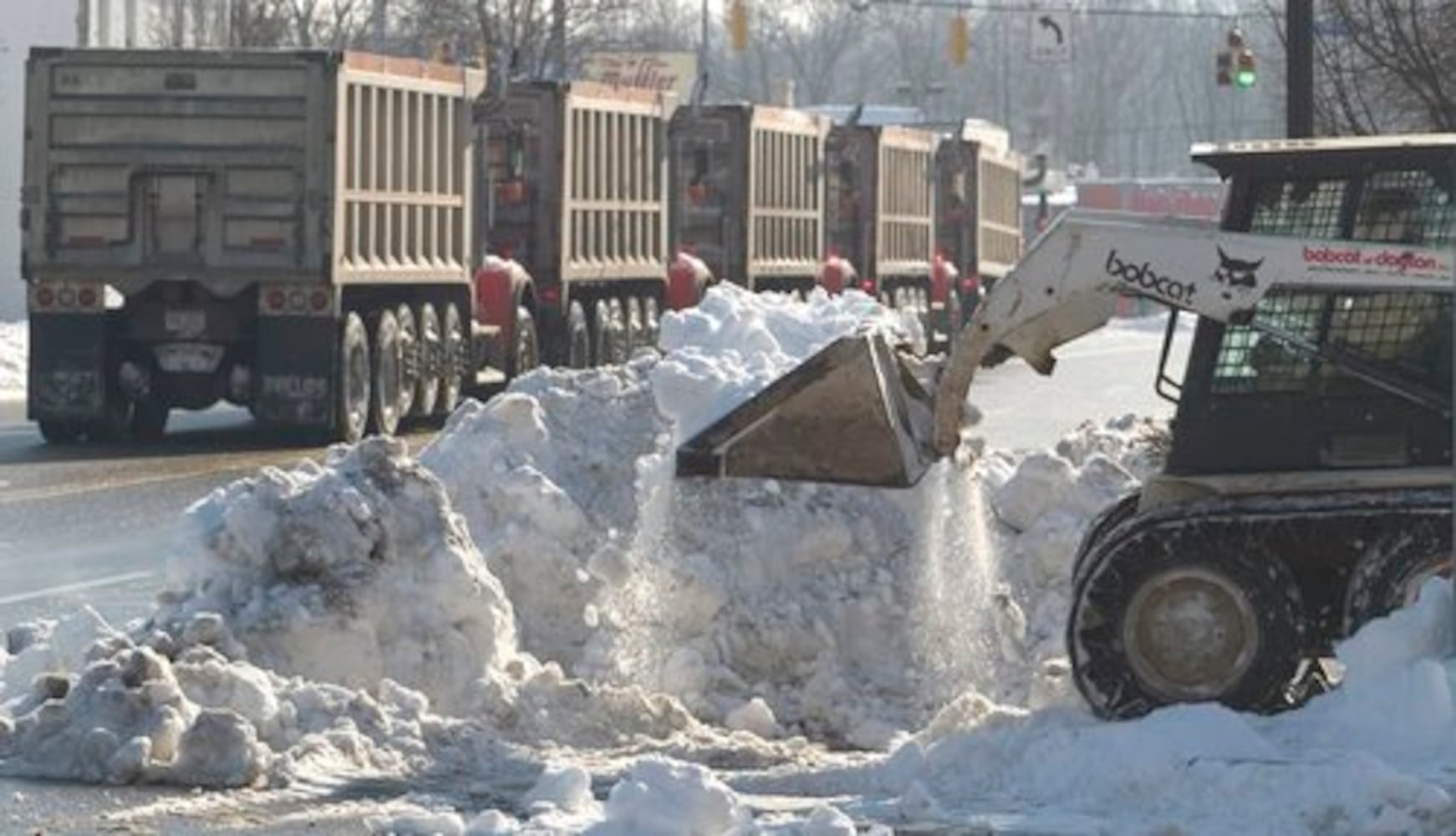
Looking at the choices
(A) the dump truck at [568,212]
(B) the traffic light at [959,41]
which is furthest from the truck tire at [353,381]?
(B) the traffic light at [959,41]

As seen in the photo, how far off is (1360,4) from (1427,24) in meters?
1.29

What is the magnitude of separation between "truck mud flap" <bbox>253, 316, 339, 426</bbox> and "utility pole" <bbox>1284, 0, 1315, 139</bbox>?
774 centimetres

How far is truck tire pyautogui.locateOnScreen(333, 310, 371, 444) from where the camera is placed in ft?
94.7

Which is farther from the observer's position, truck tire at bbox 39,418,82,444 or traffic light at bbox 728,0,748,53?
traffic light at bbox 728,0,748,53

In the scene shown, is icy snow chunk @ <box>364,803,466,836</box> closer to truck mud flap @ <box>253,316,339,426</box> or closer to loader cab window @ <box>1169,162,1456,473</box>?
loader cab window @ <box>1169,162,1456,473</box>

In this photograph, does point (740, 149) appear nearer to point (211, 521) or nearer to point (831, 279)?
point (831, 279)

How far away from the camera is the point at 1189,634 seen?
40.7 feet

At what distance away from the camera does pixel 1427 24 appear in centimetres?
3123

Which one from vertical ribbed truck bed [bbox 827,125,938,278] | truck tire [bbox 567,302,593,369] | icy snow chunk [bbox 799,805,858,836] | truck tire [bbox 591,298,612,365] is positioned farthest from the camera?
vertical ribbed truck bed [bbox 827,125,938,278]

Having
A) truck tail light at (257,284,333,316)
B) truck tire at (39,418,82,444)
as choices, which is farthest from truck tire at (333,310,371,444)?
truck tire at (39,418,82,444)

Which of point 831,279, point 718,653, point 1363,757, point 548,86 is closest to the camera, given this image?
point 1363,757

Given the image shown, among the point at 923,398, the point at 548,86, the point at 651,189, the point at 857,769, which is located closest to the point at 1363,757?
the point at 857,769

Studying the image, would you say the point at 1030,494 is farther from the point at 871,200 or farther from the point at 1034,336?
the point at 871,200

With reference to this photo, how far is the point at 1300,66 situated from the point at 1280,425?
13781mm
